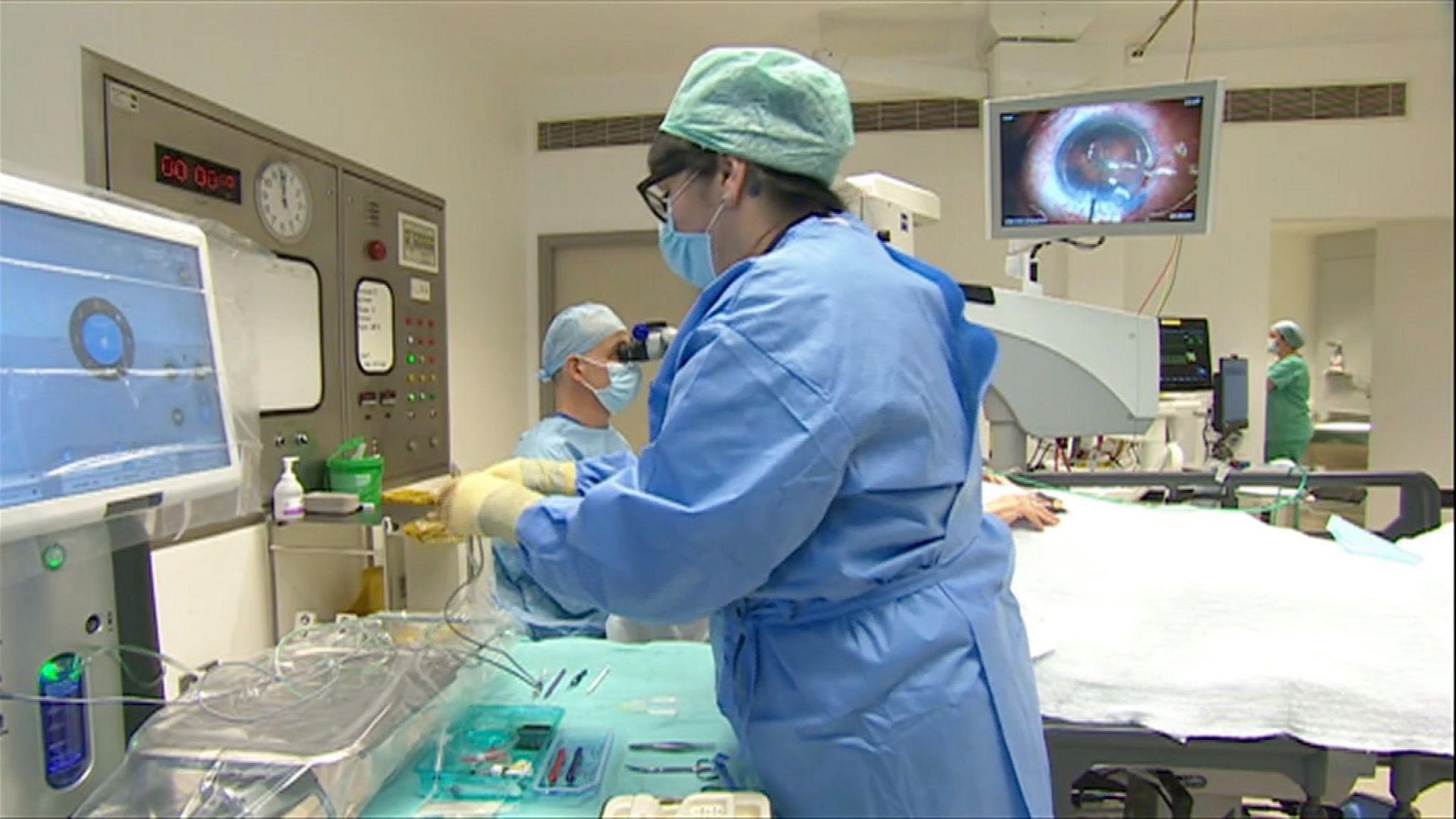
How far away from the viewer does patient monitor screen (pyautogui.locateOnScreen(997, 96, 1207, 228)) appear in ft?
6.04

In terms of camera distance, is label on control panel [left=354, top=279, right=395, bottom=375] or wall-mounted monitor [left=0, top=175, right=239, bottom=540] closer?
wall-mounted monitor [left=0, top=175, right=239, bottom=540]

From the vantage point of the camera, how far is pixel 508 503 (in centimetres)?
105

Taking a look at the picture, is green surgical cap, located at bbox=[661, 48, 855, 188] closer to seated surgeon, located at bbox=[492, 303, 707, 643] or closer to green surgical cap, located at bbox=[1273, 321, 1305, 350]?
seated surgeon, located at bbox=[492, 303, 707, 643]

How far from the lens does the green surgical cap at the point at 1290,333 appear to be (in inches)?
157

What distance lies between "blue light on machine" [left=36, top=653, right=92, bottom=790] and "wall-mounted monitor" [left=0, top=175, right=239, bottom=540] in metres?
0.20

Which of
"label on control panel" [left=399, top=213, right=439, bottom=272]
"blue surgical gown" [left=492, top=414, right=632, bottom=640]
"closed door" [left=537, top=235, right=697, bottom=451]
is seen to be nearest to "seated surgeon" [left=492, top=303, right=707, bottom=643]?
"blue surgical gown" [left=492, top=414, right=632, bottom=640]

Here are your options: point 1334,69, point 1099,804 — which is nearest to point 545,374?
point 1099,804

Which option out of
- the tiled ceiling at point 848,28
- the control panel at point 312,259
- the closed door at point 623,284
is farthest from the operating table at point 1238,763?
the closed door at point 623,284

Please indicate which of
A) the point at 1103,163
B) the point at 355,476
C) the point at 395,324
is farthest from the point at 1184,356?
the point at 395,324

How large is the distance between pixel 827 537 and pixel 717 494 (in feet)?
0.51

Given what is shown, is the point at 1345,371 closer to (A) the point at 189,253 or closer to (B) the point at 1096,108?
(B) the point at 1096,108

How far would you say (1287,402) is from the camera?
4.23 meters

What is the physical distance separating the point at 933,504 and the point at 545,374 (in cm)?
158

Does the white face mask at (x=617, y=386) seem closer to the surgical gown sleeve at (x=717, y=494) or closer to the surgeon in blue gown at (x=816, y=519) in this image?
the surgeon in blue gown at (x=816, y=519)
